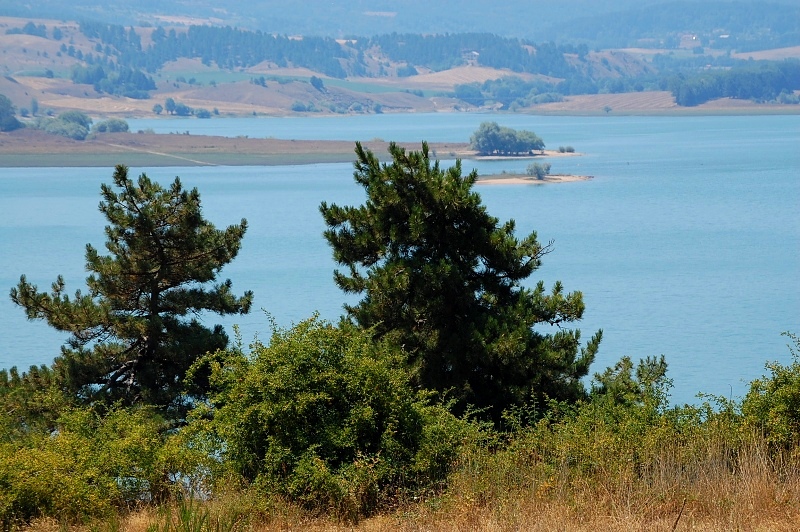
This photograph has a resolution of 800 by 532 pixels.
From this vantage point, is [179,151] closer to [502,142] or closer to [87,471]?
[502,142]

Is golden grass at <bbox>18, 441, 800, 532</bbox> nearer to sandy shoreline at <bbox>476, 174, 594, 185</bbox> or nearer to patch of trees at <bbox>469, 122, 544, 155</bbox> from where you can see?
sandy shoreline at <bbox>476, 174, 594, 185</bbox>

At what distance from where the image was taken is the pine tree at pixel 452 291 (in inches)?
415

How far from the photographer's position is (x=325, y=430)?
6207 millimetres

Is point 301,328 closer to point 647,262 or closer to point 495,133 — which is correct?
point 647,262

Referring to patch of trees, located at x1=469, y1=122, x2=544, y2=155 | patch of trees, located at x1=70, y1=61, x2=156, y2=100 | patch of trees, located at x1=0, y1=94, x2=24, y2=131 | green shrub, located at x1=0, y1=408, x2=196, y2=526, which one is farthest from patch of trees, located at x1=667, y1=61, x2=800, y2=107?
green shrub, located at x1=0, y1=408, x2=196, y2=526

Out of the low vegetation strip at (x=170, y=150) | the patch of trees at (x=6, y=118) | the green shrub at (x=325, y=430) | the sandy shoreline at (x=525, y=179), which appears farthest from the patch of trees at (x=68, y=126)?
the green shrub at (x=325, y=430)

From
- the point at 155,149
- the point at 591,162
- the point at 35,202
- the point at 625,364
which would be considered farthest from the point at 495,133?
the point at 625,364

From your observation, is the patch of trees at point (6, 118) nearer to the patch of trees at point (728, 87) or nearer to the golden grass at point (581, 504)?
the patch of trees at point (728, 87)

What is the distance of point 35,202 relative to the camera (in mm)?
66438

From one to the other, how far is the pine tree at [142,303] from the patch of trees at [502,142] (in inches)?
3385

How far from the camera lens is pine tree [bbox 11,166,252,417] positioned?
40.1 feet

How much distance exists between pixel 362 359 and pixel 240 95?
187023 millimetres

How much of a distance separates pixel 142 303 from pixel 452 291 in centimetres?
392

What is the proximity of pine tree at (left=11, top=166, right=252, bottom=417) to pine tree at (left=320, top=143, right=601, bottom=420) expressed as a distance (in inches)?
71.0
